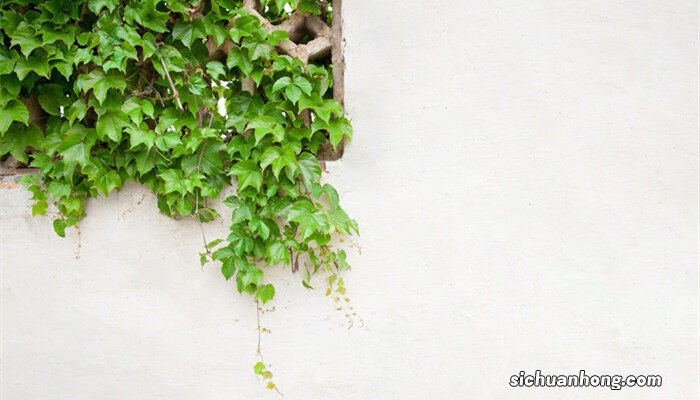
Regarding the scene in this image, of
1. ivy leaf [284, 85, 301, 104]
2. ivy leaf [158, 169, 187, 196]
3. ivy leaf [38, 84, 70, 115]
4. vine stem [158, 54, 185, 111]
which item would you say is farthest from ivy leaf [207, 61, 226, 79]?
ivy leaf [38, 84, 70, 115]

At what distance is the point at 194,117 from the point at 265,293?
2.11 feet

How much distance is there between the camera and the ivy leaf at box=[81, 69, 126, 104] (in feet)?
5.15

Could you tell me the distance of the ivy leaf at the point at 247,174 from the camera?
1570mm

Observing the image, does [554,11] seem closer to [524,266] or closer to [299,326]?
[524,266]

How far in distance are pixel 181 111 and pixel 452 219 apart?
3.25 feet

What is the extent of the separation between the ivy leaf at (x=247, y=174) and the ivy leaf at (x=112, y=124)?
0.40m

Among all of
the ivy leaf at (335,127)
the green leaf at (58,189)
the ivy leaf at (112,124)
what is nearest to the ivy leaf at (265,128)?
the ivy leaf at (335,127)

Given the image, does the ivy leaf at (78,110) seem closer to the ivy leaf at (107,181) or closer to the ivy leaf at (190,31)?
the ivy leaf at (107,181)

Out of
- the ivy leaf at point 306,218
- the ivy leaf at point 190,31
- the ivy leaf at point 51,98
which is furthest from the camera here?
the ivy leaf at point 51,98

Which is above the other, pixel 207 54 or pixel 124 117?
pixel 207 54

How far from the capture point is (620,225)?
1608 mm

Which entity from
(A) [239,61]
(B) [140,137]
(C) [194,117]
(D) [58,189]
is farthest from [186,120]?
(D) [58,189]

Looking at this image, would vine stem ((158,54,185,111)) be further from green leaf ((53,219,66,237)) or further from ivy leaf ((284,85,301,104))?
green leaf ((53,219,66,237))

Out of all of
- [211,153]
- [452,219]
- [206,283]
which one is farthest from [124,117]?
[452,219]
